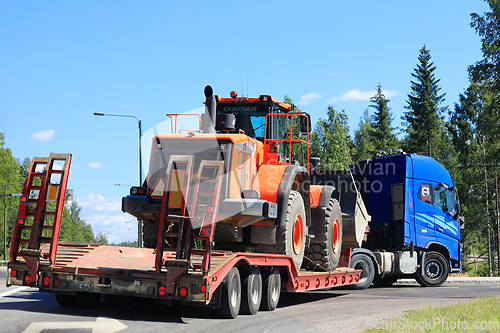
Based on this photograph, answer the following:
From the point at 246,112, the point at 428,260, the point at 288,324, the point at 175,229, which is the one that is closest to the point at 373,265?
the point at 428,260

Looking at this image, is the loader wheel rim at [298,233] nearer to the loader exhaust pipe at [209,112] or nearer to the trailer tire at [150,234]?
the loader exhaust pipe at [209,112]

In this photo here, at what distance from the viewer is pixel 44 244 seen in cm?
934

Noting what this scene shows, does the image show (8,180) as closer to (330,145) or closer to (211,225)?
(330,145)

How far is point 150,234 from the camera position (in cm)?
1095

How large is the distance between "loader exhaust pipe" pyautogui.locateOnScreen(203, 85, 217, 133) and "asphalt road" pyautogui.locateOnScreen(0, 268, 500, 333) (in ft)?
11.7

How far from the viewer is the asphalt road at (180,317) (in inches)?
307

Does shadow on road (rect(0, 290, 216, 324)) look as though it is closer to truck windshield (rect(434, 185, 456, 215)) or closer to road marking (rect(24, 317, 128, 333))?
road marking (rect(24, 317, 128, 333))

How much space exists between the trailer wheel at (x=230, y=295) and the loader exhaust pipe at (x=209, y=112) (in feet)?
10.8

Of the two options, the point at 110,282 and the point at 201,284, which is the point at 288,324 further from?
the point at 110,282

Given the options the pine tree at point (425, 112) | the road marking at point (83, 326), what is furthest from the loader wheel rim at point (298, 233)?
the pine tree at point (425, 112)

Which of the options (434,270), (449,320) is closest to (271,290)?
(449,320)

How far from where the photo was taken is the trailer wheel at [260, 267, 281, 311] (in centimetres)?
997

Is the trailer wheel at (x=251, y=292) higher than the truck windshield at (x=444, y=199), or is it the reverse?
the truck windshield at (x=444, y=199)

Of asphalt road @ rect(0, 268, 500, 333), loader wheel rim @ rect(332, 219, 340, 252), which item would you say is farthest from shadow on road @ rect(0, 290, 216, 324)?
loader wheel rim @ rect(332, 219, 340, 252)
